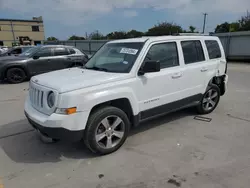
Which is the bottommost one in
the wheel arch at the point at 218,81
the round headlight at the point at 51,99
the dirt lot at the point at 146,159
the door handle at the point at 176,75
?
the dirt lot at the point at 146,159

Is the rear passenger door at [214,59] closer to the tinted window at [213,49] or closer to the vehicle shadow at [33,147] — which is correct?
the tinted window at [213,49]

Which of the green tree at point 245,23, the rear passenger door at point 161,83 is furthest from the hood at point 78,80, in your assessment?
the green tree at point 245,23

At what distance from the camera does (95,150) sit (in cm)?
307

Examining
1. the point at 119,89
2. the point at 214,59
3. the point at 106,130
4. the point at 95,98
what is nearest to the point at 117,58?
the point at 119,89

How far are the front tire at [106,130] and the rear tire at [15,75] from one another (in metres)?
7.35

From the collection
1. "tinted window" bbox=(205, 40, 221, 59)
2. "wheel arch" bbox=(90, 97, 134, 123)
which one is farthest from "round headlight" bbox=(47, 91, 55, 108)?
"tinted window" bbox=(205, 40, 221, 59)

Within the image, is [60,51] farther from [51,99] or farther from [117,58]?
[51,99]

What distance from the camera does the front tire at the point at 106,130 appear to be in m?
2.93

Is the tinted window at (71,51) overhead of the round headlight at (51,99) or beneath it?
overhead

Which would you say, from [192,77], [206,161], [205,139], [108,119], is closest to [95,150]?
[108,119]

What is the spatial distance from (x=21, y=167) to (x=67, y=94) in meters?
1.31

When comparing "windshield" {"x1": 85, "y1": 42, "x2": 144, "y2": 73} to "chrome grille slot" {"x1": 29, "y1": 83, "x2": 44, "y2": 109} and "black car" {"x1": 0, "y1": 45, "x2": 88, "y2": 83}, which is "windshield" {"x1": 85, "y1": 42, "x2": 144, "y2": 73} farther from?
"black car" {"x1": 0, "y1": 45, "x2": 88, "y2": 83}

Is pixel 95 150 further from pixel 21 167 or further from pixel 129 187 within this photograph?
pixel 21 167

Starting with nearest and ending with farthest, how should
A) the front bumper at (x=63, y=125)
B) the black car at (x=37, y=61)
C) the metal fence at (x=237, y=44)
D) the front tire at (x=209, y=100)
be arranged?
the front bumper at (x=63, y=125)
the front tire at (x=209, y=100)
the black car at (x=37, y=61)
the metal fence at (x=237, y=44)
